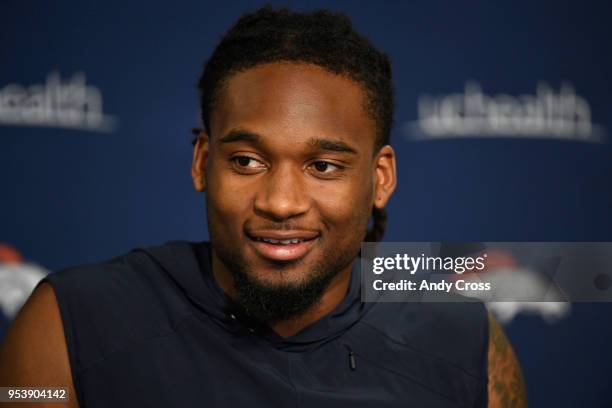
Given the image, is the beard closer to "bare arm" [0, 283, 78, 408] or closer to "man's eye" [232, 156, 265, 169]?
"man's eye" [232, 156, 265, 169]

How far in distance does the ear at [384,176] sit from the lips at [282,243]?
185mm

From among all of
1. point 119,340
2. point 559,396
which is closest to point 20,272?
point 119,340

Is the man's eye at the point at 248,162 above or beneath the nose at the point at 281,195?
above

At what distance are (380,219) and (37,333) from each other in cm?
66

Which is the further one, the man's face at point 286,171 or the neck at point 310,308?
the neck at point 310,308

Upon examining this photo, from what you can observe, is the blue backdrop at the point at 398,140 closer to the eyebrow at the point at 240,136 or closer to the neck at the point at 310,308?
the neck at the point at 310,308

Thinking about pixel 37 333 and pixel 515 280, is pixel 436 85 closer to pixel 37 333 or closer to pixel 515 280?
pixel 515 280

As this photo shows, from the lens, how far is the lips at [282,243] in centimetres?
99

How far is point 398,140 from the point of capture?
5.51 ft

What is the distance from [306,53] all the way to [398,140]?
27.1 inches

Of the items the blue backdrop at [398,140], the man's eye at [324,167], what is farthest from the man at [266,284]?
the blue backdrop at [398,140]

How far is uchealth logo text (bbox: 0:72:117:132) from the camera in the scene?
5.33 ft

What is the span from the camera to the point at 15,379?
997mm

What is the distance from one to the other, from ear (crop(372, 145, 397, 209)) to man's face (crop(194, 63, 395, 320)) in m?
0.08
